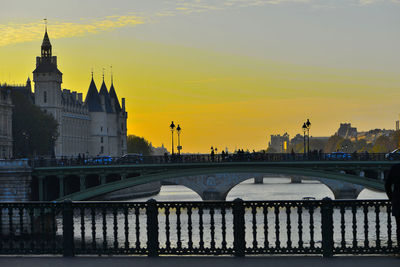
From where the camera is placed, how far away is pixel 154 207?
1634cm

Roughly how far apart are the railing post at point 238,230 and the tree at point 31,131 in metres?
89.9

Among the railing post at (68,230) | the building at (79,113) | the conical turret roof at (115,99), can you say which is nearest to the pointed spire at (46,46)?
the building at (79,113)

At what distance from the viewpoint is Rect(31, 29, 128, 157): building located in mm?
132375

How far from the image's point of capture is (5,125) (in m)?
101

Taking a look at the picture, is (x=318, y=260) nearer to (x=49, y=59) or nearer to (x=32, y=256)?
(x=32, y=256)

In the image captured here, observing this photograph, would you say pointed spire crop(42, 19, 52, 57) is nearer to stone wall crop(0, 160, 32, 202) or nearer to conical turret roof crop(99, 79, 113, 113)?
conical turret roof crop(99, 79, 113, 113)

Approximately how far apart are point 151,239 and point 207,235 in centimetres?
3149

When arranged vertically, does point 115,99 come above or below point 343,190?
above

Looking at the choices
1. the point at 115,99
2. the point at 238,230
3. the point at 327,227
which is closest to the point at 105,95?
the point at 115,99

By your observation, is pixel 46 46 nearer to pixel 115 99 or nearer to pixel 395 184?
pixel 115 99

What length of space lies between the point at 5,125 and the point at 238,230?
88.4m

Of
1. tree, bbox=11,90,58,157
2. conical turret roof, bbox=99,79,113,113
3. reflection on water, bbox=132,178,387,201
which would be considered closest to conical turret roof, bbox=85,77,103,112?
conical turret roof, bbox=99,79,113,113

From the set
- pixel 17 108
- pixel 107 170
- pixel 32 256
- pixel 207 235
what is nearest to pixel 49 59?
pixel 17 108

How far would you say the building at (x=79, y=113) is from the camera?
13238cm
